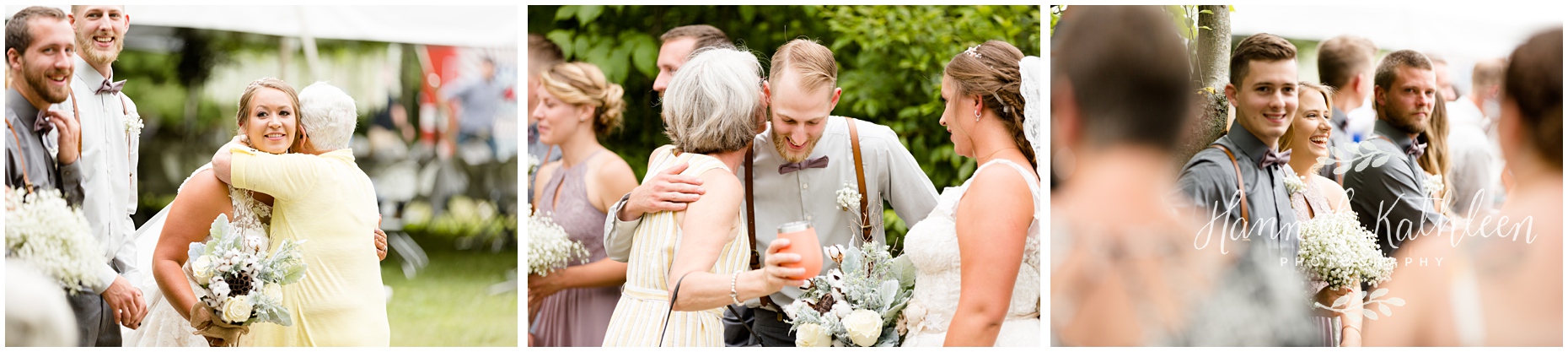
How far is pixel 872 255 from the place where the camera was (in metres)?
3.80

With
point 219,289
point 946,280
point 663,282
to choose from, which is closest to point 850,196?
point 946,280

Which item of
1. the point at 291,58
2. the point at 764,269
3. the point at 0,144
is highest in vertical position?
the point at 291,58

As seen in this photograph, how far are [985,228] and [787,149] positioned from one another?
0.78m

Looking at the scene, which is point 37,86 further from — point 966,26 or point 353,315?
point 966,26

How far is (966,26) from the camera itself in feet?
12.9

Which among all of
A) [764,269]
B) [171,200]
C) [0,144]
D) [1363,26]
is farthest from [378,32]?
[1363,26]

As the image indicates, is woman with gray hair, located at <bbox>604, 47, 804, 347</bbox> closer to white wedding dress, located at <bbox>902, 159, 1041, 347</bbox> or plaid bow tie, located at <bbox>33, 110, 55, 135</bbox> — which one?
white wedding dress, located at <bbox>902, 159, 1041, 347</bbox>

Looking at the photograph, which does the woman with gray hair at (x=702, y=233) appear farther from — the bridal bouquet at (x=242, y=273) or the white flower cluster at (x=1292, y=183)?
the white flower cluster at (x=1292, y=183)

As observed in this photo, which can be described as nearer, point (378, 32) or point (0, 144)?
point (0, 144)

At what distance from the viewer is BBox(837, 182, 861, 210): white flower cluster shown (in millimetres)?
3816

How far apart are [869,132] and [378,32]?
6.06 feet

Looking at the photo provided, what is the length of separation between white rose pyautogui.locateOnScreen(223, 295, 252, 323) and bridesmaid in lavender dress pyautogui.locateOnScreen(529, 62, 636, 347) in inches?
38.0

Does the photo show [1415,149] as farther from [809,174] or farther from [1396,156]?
[809,174]

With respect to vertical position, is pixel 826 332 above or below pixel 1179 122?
below
